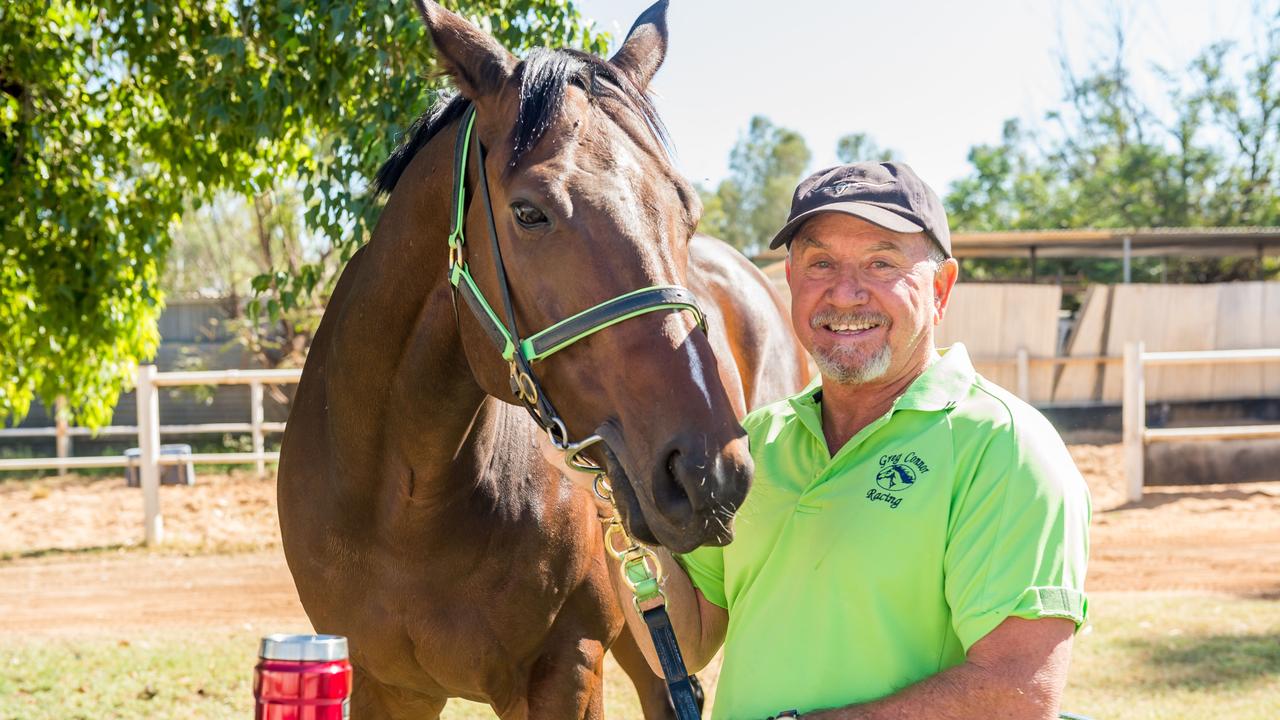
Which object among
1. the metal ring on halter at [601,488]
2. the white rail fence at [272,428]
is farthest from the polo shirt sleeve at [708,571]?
the white rail fence at [272,428]

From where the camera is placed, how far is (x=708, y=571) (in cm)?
211

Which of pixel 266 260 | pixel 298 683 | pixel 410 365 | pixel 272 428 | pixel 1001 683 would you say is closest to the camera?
pixel 298 683

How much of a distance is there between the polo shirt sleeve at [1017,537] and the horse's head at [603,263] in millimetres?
382

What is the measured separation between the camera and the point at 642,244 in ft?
5.73

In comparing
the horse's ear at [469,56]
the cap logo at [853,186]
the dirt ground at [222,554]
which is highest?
the horse's ear at [469,56]

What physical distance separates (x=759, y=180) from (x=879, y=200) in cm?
4893

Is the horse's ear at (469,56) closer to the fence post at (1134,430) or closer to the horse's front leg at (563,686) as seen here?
the horse's front leg at (563,686)

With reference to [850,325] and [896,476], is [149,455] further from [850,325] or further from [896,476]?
[896,476]

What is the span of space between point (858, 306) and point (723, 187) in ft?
157

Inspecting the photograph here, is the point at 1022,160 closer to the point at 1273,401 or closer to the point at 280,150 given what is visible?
the point at 1273,401

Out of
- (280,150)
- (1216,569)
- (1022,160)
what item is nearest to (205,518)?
(280,150)

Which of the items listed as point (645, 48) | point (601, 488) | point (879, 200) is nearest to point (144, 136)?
point (645, 48)

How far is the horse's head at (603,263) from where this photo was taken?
160 centimetres

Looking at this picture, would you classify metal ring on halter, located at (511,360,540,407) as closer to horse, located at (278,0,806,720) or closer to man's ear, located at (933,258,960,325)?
horse, located at (278,0,806,720)
